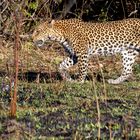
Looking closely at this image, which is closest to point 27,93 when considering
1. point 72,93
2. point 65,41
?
point 72,93

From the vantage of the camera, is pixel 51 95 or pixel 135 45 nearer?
pixel 51 95

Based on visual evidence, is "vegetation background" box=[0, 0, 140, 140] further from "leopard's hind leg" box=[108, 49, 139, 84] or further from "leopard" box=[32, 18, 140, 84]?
"leopard" box=[32, 18, 140, 84]

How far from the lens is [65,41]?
1227cm

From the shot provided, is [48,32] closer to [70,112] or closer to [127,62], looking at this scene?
[127,62]

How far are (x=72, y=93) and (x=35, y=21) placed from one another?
7.00 meters

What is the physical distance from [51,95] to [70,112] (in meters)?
1.41

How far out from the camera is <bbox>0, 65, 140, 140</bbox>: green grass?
7.35 metres

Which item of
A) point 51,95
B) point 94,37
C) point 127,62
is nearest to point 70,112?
point 51,95

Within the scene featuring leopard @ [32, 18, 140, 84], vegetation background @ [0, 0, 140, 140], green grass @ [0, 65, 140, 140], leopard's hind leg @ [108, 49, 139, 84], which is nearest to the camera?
green grass @ [0, 65, 140, 140]

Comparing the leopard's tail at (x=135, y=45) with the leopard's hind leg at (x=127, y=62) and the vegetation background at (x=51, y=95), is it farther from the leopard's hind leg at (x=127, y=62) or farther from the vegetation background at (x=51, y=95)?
the vegetation background at (x=51, y=95)

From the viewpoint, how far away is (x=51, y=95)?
9.96 meters

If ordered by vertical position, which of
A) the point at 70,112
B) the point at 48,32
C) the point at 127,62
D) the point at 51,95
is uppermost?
the point at 48,32

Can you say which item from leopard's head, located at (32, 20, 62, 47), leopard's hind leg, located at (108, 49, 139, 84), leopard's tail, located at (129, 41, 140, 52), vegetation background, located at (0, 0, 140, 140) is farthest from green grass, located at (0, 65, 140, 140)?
leopard's head, located at (32, 20, 62, 47)

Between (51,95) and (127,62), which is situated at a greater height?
(127,62)
